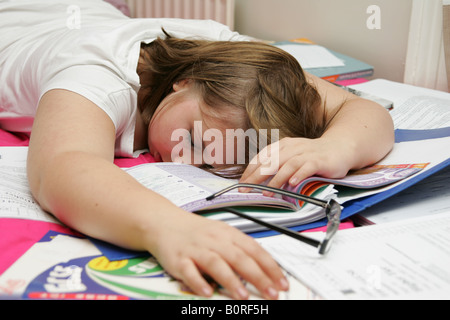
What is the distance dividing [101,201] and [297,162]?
25cm

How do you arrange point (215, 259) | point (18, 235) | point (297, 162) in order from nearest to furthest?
point (215, 259) → point (18, 235) → point (297, 162)

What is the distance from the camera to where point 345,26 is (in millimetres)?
1445

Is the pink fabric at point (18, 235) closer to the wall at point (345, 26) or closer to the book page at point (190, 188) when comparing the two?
the book page at point (190, 188)

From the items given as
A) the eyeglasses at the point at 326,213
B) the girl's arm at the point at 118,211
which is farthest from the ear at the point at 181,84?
the eyeglasses at the point at 326,213

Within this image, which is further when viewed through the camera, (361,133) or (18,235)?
(361,133)

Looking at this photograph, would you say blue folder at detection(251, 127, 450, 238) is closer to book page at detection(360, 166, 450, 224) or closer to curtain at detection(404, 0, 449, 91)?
book page at detection(360, 166, 450, 224)

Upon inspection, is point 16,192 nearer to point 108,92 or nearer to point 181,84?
point 108,92

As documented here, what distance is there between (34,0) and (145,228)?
2.96ft

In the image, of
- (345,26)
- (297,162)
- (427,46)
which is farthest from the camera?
(345,26)

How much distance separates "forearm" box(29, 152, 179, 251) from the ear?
1.06 ft

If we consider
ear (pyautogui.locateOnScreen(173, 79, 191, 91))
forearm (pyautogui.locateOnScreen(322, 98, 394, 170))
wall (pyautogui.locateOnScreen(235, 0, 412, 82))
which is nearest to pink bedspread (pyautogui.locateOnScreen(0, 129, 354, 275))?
forearm (pyautogui.locateOnScreen(322, 98, 394, 170))

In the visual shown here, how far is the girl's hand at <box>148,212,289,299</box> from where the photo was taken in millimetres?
359

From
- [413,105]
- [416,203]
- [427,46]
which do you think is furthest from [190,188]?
[427,46]

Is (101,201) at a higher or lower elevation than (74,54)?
lower
